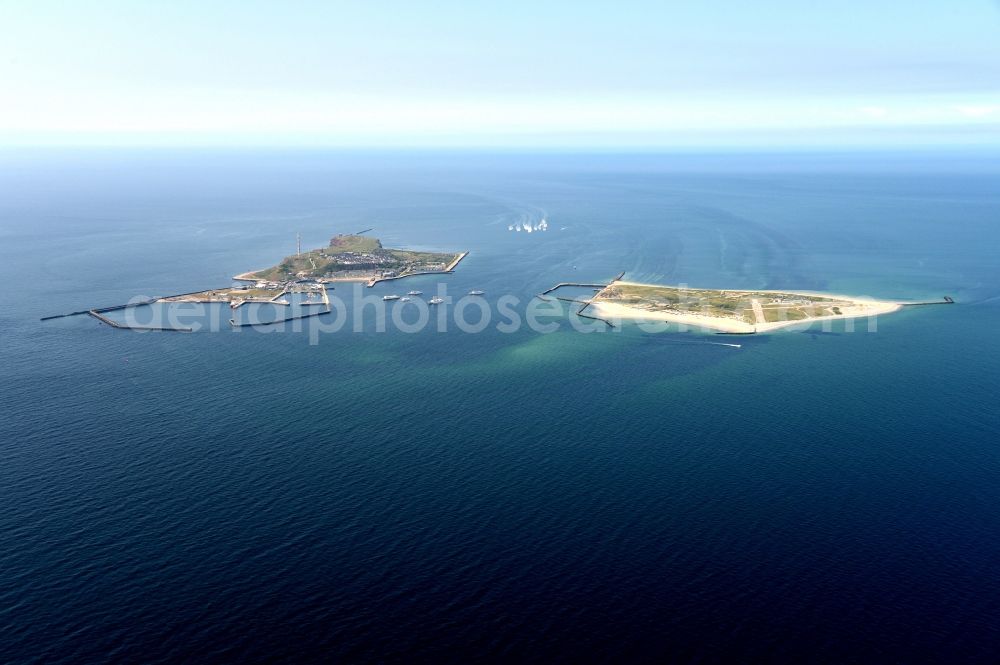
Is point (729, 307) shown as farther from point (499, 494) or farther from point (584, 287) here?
point (499, 494)

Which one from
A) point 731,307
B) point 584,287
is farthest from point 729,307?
point 584,287

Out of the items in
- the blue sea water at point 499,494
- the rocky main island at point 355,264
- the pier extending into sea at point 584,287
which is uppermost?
the rocky main island at point 355,264

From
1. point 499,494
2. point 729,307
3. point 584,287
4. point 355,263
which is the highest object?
point 355,263

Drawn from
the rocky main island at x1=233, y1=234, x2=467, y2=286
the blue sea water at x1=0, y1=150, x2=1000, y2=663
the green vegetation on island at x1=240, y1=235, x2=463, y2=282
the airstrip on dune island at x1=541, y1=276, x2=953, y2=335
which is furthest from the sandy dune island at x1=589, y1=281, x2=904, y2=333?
the green vegetation on island at x1=240, y1=235, x2=463, y2=282

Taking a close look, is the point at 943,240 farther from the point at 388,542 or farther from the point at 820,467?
the point at 388,542

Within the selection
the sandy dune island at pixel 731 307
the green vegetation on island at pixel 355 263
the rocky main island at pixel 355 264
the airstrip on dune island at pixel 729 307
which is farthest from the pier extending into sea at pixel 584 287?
the green vegetation on island at pixel 355 263

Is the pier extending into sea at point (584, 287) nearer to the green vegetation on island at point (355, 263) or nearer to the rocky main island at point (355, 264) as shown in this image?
the rocky main island at point (355, 264)

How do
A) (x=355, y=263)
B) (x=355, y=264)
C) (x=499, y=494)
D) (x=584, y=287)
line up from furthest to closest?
1. (x=355, y=263)
2. (x=355, y=264)
3. (x=584, y=287)
4. (x=499, y=494)

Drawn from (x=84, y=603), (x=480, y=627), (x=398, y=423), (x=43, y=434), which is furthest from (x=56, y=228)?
(x=480, y=627)
